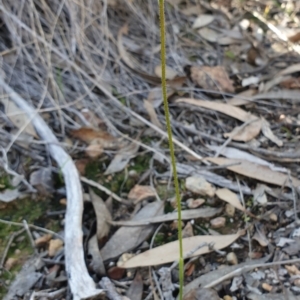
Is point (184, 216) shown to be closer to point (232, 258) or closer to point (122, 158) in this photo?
point (232, 258)

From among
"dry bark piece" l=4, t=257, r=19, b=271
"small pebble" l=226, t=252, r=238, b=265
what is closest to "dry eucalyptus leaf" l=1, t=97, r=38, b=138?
"dry bark piece" l=4, t=257, r=19, b=271

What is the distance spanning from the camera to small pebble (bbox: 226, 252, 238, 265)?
1.41 meters

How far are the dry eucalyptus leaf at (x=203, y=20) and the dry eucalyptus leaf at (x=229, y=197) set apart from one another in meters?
1.10

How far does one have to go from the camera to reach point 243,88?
2.06m

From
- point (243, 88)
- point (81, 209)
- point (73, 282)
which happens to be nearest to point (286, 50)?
point (243, 88)

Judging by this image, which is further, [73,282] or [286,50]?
[286,50]

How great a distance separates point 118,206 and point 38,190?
0.28 metres

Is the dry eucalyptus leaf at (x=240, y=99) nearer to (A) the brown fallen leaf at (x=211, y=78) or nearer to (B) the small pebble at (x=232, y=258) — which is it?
(A) the brown fallen leaf at (x=211, y=78)

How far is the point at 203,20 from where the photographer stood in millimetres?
2451

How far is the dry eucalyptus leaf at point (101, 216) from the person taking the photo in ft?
4.95

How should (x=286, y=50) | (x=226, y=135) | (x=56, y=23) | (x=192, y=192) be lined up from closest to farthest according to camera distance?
1. (x=192, y=192)
2. (x=226, y=135)
3. (x=56, y=23)
4. (x=286, y=50)

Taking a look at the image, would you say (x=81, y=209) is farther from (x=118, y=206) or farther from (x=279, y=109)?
(x=279, y=109)

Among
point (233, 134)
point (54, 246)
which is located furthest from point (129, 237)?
point (233, 134)

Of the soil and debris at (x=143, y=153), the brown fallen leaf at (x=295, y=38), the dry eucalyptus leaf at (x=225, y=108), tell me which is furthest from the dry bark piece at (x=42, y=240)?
the brown fallen leaf at (x=295, y=38)
